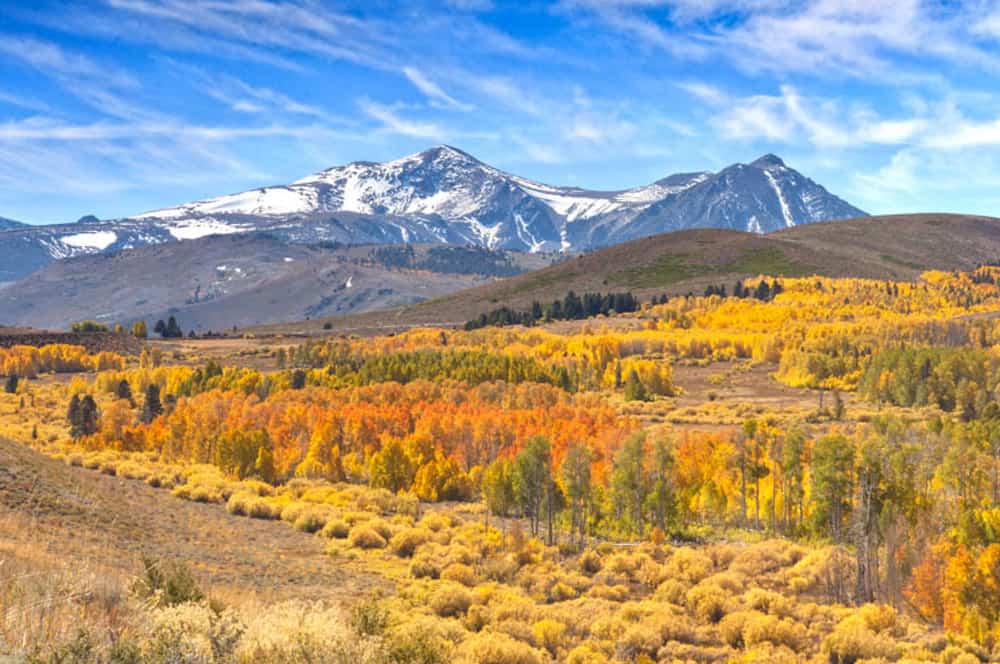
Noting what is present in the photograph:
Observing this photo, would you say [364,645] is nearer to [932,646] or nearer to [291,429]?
[932,646]

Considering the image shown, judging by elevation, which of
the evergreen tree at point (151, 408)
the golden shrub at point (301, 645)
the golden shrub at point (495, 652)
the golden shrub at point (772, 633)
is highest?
the golden shrub at point (301, 645)

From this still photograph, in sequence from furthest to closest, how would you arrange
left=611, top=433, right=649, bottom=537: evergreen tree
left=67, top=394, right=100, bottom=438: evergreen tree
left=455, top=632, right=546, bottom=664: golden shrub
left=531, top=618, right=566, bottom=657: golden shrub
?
left=67, top=394, right=100, bottom=438: evergreen tree, left=611, top=433, right=649, bottom=537: evergreen tree, left=531, top=618, right=566, bottom=657: golden shrub, left=455, top=632, right=546, bottom=664: golden shrub

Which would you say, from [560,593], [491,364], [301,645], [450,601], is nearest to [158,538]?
[450,601]

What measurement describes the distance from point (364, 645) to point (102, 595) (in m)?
5.90

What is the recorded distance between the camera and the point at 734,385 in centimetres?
15762

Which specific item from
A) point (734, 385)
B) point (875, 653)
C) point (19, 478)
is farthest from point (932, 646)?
point (734, 385)

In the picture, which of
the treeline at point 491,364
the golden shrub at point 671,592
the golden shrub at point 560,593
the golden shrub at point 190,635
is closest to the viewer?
the golden shrub at point 190,635

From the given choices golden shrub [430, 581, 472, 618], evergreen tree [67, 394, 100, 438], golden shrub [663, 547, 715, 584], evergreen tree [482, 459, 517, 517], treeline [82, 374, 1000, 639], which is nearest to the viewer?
golden shrub [430, 581, 472, 618]

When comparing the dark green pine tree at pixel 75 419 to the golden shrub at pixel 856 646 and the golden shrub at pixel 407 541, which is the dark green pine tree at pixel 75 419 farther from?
the golden shrub at pixel 856 646

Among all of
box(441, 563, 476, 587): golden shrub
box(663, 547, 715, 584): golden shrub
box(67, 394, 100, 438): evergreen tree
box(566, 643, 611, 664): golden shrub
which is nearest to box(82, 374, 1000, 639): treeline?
box(67, 394, 100, 438): evergreen tree

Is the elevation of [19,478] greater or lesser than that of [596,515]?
greater

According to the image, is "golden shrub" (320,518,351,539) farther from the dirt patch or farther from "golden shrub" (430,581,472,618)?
"golden shrub" (430,581,472,618)

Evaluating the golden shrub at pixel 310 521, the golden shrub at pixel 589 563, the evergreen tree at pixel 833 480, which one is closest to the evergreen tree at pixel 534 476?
the golden shrub at pixel 589 563

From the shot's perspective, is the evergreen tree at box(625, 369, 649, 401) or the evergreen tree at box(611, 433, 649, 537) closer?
the evergreen tree at box(611, 433, 649, 537)
